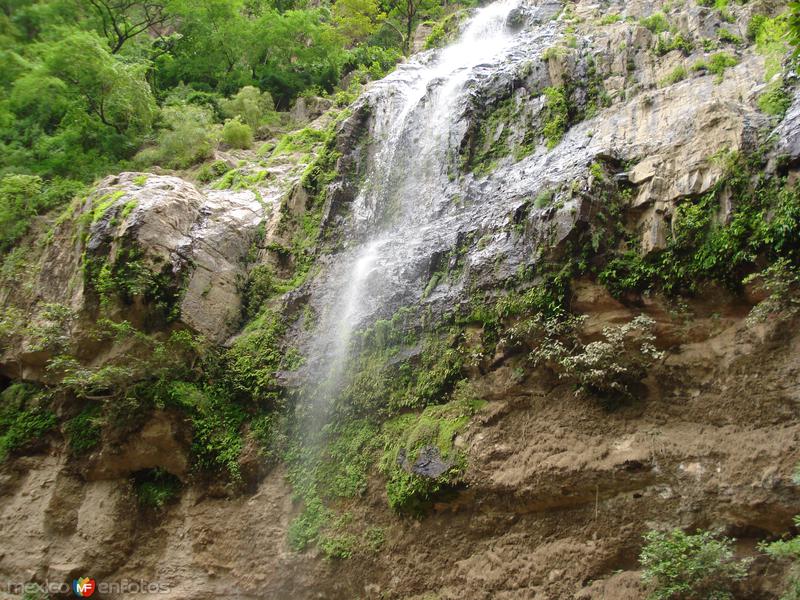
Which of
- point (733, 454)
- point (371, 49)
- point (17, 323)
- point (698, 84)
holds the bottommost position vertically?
point (733, 454)

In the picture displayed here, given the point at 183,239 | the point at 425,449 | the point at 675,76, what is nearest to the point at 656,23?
the point at 675,76

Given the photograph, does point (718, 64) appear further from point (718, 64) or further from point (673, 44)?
point (673, 44)

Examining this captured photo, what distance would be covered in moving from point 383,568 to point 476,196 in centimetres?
658

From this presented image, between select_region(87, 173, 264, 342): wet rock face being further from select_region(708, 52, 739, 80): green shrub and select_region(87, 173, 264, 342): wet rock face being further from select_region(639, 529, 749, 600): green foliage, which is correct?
select_region(708, 52, 739, 80): green shrub

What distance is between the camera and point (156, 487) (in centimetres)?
1094

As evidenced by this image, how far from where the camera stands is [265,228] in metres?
13.7

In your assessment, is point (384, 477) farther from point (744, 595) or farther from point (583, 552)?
point (744, 595)

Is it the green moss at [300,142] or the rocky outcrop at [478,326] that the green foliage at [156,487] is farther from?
the green moss at [300,142]

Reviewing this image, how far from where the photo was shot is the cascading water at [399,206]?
10945 millimetres

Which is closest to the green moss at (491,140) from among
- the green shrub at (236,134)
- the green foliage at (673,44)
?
the green foliage at (673,44)

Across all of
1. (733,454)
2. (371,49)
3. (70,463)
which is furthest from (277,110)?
(733,454)

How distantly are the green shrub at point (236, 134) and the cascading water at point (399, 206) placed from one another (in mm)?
4687

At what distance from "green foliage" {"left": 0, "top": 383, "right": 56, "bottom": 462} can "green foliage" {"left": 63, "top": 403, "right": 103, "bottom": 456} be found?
73 cm

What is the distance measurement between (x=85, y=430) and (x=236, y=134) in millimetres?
10063
